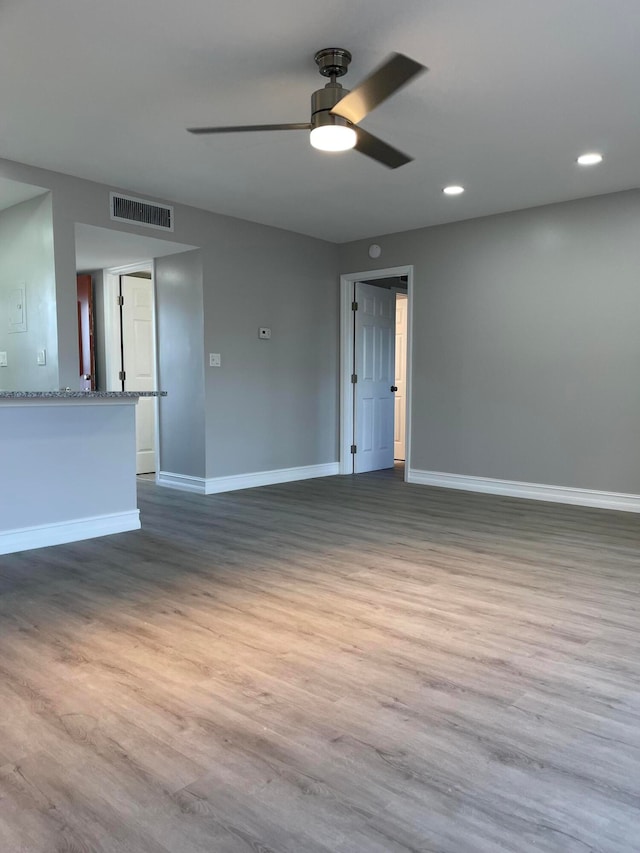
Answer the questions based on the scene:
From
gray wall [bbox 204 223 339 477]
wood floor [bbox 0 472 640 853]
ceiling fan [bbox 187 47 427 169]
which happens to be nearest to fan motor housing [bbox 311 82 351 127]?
ceiling fan [bbox 187 47 427 169]

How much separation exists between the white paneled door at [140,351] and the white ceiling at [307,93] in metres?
1.85

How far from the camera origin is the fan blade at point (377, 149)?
→ 2.87 m

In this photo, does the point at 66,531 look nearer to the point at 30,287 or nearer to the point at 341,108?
the point at 30,287

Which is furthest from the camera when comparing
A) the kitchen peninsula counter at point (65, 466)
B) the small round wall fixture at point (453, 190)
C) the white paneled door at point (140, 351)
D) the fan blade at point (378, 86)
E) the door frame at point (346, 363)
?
the door frame at point (346, 363)

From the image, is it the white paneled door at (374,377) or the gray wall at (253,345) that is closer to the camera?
the gray wall at (253,345)

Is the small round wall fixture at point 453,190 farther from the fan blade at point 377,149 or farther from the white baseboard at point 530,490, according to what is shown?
the white baseboard at point 530,490

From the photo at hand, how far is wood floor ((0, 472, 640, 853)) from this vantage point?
1.43 meters

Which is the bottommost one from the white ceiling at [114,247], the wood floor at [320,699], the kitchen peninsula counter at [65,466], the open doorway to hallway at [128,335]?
the wood floor at [320,699]

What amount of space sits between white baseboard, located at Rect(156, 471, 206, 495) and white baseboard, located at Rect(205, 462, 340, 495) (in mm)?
95

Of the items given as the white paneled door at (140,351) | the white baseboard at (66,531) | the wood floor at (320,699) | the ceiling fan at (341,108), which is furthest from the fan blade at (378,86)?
the white paneled door at (140,351)

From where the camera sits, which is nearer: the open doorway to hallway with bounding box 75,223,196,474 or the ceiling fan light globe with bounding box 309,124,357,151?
the ceiling fan light globe with bounding box 309,124,357,151

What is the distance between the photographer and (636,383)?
4801 millimetres

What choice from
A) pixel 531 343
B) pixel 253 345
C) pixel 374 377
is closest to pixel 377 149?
pixel 531 343

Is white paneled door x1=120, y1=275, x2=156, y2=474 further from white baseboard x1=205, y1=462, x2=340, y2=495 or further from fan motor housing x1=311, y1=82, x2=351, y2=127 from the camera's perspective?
fan motor housing x1=311, y1=82, x2=351, y2=127
